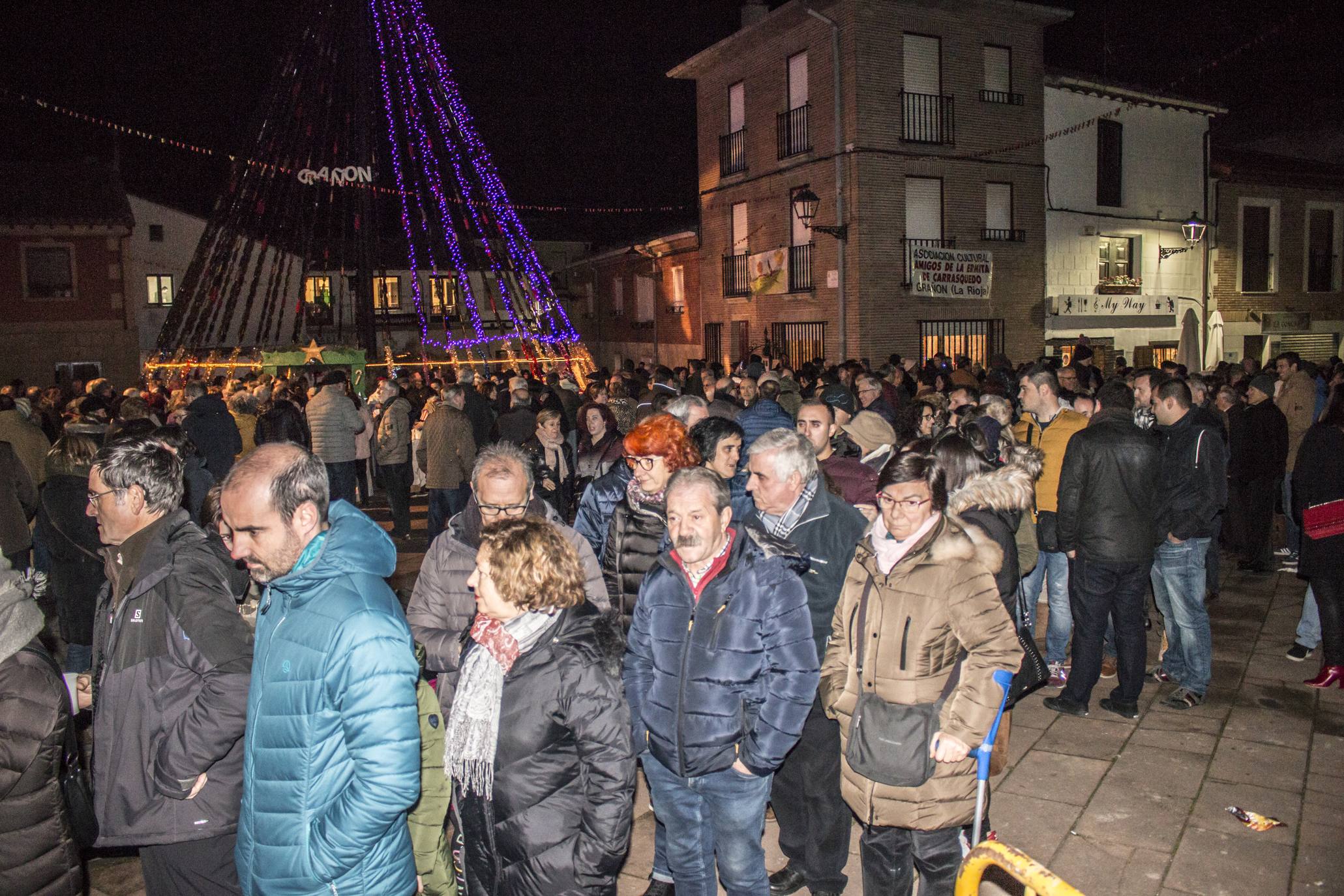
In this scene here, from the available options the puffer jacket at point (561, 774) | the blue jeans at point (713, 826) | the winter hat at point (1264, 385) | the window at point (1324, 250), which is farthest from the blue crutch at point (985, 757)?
the window at point (1324, 250)

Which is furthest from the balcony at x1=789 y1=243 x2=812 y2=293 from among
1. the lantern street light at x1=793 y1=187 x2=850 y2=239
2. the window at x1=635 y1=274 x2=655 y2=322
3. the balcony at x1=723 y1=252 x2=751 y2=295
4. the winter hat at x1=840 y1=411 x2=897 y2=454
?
the winter hat at x1=840 y1=411 x2=897 y2=454

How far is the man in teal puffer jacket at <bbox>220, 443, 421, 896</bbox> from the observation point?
8.05 feet

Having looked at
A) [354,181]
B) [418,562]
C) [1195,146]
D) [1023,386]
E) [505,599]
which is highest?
[1195,146]

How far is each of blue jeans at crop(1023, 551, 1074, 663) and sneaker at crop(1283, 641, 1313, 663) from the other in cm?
159

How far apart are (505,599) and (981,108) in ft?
66.7

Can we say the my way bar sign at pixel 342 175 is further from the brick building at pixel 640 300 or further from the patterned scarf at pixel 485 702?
the patterned scarf at pixel 485 702

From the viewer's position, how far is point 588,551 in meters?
3.81

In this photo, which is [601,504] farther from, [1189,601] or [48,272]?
[48,272]

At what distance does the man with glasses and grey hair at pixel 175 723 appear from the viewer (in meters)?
2.85

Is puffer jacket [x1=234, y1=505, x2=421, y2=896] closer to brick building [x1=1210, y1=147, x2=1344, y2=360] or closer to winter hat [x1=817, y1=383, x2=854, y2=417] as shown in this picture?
winter hat [x1=817, y1=383, x2=854, y2=417]

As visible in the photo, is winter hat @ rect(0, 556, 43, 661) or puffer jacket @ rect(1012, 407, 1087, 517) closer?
winter hat @ rect(0, 556, 43, 661)

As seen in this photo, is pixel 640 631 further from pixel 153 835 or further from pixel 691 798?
pixel 153 835

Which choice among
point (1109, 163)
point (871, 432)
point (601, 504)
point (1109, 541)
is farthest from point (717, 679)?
point (1109, 163)

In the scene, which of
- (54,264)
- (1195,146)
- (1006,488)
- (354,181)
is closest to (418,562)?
(1006,488)
